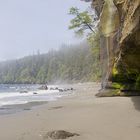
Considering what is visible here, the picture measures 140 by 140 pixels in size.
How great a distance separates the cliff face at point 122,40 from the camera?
381 inches

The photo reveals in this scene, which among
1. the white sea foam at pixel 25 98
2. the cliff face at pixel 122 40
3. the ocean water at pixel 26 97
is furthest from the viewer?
the ocean water at pixel 26 97

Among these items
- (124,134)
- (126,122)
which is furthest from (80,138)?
(126,122)

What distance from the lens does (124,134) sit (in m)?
7.46

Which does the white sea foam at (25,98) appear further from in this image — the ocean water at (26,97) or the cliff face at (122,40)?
the cliff face at (122,40)

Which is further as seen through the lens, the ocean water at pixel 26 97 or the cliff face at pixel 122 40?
the ocean water at pixel 26 97

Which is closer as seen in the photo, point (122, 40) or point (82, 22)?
Answer: point (122, 40)

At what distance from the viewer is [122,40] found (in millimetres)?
10602

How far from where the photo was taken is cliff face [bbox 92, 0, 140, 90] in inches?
381

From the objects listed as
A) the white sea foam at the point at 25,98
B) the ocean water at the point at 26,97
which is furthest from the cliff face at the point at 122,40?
the ocean water at the point at 26,97

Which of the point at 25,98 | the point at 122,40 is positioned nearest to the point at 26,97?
the point at 25,98

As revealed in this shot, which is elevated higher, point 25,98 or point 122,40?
point 122,40

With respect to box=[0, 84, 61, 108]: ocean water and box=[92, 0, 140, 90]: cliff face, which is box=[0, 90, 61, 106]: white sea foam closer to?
box=[0, 84, 61, 108]: ocean water

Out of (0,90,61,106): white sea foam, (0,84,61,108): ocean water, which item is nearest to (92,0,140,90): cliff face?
(0,90,61,106): white sea foam

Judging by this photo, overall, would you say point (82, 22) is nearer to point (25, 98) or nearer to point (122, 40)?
point (25, 98)
